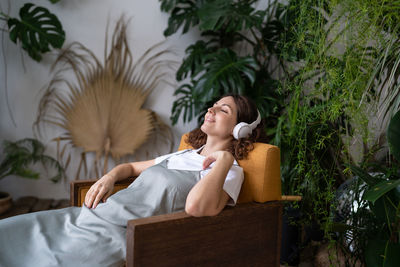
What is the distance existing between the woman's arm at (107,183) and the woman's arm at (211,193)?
1.61ft

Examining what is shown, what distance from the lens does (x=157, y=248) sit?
1159mm

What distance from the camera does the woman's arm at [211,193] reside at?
1.23 metres

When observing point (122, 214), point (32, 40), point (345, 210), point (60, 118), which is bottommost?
point (345, 210)

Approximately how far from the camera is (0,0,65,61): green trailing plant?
2.86m

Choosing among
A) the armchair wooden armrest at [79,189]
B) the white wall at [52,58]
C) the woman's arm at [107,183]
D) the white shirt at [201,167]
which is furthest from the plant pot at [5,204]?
the white shirt at [201,167]

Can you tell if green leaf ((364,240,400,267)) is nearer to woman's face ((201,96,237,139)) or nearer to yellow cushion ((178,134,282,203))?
yellow cushion ((178,134,282,203))

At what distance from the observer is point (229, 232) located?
4.40 ft

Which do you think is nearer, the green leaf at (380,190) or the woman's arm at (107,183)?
the green leaf at (380,190)

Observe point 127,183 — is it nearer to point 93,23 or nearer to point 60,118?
point 60,118

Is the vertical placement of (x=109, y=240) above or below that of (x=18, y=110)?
below

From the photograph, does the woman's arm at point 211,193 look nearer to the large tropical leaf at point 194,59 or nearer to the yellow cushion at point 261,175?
the yellow cushion at point 261,175

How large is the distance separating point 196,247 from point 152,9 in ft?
8.50

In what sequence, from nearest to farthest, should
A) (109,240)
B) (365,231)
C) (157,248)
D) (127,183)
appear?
(157,248), (109,240), (365,231), (127,183)

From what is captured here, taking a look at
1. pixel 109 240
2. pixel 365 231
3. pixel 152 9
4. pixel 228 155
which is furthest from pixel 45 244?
pixel 152 9
